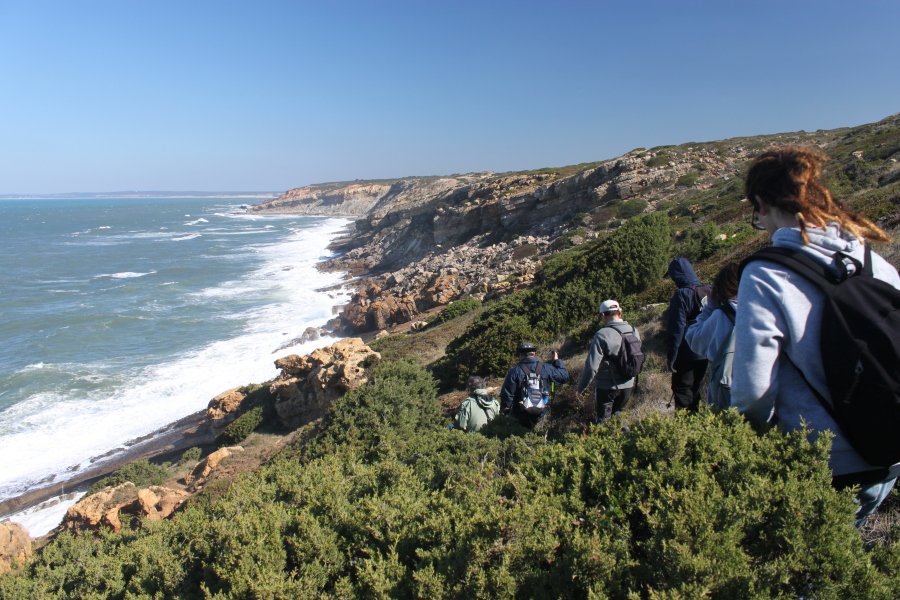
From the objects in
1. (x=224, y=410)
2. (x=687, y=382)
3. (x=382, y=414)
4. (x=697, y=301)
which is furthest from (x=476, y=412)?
(x=224, y=410)

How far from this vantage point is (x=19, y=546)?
8.00 metres

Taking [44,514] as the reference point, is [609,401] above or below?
above

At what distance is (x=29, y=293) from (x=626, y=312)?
1627 inches

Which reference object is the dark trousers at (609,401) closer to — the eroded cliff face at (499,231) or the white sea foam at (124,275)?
the eroded cliff face at (499,231)

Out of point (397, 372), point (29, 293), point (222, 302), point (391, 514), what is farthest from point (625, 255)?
point (29, 293)

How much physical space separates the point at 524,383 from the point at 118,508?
8441 millimetres

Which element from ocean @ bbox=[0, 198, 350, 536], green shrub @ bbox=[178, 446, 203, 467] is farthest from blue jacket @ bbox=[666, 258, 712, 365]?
ocean @ bbox=[0, 198, 350, 536]

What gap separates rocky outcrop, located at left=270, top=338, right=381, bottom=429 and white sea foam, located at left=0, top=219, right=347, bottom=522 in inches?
215

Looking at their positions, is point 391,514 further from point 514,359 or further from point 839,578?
point 514,359

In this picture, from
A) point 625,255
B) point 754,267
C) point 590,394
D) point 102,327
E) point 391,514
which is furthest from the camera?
point 102,327

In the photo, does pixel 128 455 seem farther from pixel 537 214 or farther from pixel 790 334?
pixel 537 214

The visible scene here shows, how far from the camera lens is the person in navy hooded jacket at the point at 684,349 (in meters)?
4.03

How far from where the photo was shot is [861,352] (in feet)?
4.77

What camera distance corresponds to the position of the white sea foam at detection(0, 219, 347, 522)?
1438 centimetres
